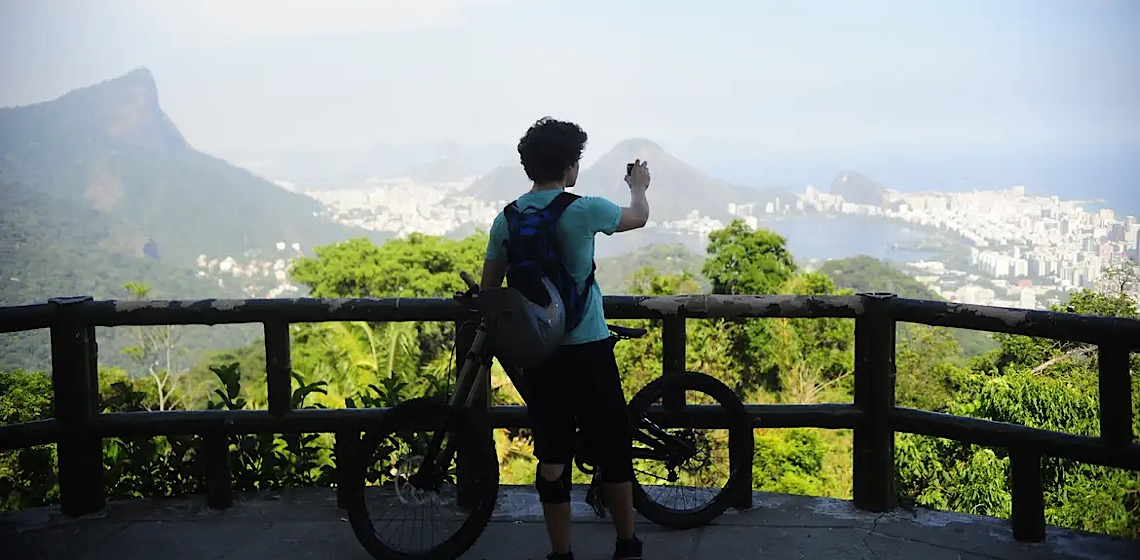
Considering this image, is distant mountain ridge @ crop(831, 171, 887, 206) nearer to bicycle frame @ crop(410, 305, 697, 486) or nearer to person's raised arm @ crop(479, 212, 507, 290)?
bicycle frame @ crop(410, 305, 697, 486)

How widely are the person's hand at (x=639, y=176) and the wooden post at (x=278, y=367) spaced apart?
1770 millimetres

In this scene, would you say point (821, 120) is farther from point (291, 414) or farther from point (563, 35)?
point (291, 414)

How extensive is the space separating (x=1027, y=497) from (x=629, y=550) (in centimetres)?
158

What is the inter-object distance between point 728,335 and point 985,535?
134 feet

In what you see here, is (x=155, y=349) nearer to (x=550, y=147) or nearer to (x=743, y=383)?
(x=743, y=383)

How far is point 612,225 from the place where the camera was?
11.6ft

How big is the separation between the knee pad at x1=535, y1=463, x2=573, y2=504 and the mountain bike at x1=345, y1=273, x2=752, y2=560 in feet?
1.07

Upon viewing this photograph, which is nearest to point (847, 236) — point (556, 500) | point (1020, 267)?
point (1020, 267)

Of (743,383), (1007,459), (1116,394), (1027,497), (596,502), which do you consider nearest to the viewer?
(1116,394)

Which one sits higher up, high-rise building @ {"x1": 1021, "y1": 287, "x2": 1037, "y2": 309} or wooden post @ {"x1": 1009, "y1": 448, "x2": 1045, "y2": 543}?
wooden post @ {"x1": 1009, "y1": 448, "x2": 1045, "y2": 543}

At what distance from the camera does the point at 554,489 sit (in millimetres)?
3664

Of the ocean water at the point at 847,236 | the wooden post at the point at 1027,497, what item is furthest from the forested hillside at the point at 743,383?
the ocean water at the point at 847,236

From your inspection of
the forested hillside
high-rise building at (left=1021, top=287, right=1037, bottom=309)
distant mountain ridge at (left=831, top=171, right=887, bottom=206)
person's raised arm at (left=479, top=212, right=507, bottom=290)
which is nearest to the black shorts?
person's raised arm at (left=479, top=212, right=507, bottom=290)

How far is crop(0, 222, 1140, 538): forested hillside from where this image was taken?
5242 mm
